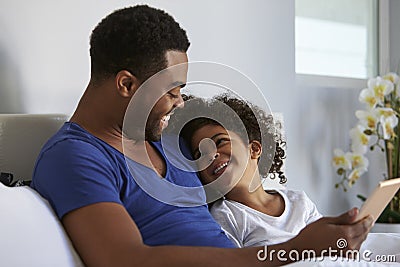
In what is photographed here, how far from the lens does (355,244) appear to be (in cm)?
129

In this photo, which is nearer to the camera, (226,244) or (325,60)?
(226,244)

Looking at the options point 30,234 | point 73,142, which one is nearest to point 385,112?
point 73,142

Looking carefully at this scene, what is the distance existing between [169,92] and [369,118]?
1589 mm

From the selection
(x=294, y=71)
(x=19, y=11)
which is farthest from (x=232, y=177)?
(x=294, y=71)

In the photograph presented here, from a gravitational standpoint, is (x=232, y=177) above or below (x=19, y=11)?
below

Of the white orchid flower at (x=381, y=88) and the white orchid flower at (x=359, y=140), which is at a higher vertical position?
the white orchid flower at (x=381, y=88)

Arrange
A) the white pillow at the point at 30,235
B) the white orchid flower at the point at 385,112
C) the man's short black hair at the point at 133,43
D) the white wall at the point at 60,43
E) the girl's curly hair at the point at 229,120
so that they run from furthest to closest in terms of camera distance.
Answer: the white orchid flower at the point at 385,112 → the white wall at the point at 60,43 → the girl's curly hair at the point at 229,120 → the man's short black hair at the point at 133,43 → the white pillow at the point at 30,235

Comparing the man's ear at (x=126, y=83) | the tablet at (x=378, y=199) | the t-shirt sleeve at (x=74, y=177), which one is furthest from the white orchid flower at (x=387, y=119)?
the t-shirt sleeve at (x=74, y=177)

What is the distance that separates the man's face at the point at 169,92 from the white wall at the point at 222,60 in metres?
0.61

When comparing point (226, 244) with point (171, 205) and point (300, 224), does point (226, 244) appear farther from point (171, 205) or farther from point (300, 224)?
point (300, 224)

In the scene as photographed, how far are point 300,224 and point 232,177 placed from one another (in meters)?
0.21

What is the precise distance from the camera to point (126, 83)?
1.51 meters

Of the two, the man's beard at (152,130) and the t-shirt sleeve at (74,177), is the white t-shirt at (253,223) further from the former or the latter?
the t-shirt sleeve at (74,177)

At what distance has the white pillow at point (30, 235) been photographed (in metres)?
1.20
